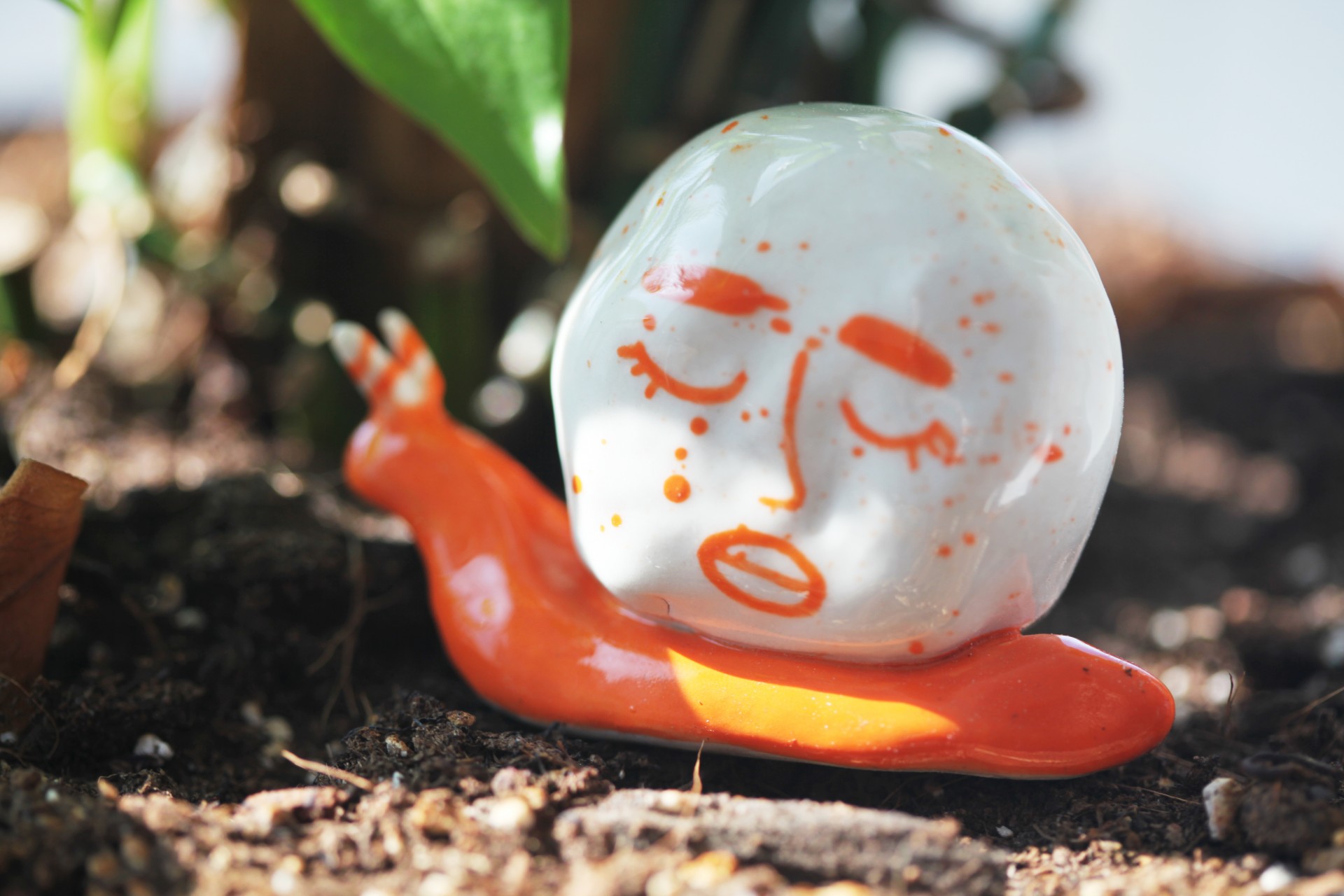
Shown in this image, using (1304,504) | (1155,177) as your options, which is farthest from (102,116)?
(1155,177)

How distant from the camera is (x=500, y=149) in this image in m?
0.77

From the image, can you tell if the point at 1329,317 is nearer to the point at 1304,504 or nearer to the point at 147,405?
the point at 1304,504

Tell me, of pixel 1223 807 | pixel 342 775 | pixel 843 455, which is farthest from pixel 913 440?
pixel 342 775

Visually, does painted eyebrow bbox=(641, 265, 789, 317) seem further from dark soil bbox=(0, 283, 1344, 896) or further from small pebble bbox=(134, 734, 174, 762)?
small pebble bbox=(134, 734, 174, 762)

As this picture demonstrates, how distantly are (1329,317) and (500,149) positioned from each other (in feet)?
6.01

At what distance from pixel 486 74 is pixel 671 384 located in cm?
28

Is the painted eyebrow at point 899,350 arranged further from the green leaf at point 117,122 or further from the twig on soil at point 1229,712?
the green leaf at point 117,122

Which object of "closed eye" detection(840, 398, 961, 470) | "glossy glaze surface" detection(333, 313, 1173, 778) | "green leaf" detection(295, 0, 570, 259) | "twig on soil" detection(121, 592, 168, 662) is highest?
"green leaf" detection(295, 0, 570, 259)

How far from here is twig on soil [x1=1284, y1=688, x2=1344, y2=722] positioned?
78 centimetres

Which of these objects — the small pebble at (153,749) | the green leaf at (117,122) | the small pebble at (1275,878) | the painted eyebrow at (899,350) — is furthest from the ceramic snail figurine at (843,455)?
the green leaf at (117,122)

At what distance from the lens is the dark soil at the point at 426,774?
0.58 metres

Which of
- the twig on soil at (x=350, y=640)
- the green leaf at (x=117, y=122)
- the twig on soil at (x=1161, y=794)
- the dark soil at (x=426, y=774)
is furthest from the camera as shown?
the green leaf at (x=117, y=122)

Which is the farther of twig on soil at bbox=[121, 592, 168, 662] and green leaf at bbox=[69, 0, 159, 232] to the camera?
green leaf at bbox=[69, 0, 159, 232]

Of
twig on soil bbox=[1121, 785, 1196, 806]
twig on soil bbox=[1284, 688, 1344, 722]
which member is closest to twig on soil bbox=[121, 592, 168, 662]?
twig on soil bbox=[1121, 785, 1196, 806]
